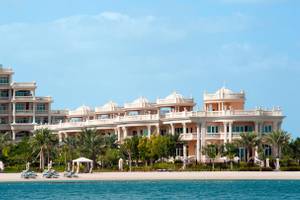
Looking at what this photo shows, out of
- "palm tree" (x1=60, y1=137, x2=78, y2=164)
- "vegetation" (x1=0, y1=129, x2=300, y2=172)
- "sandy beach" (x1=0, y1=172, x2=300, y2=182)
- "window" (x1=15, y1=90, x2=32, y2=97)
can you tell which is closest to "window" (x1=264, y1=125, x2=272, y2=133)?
"vegetation" (x1=0, y1=129, x2=300, y2=172)

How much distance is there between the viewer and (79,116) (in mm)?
154125

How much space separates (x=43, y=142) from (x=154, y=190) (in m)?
36.4

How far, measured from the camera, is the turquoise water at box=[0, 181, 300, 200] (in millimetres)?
77188

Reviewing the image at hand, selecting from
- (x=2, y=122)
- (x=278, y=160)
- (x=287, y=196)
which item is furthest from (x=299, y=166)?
(x=2, y=122)

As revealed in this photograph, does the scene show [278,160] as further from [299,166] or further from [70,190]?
[70,190]

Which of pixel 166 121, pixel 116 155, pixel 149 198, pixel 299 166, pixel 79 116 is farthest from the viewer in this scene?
pixel 79 116

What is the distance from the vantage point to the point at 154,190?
85.4 m

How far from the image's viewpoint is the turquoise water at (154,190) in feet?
253

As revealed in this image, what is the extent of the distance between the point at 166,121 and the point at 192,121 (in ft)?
22.3

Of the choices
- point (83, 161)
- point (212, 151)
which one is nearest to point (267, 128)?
point (212, 151)

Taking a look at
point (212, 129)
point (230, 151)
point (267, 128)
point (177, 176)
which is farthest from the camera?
A: point (212, 129)

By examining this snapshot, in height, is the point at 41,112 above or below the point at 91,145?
above

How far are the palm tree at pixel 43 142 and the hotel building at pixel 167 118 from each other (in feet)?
41.0

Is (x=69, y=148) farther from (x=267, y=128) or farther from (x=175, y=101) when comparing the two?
(x=267, y=128)
